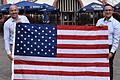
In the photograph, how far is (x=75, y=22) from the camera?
42.3 meters

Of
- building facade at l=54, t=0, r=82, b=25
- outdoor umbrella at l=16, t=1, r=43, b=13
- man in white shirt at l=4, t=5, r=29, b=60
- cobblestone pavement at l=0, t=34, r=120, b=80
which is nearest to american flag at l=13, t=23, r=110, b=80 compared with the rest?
man in white shirt at l=4, t=5, r=29, b=60

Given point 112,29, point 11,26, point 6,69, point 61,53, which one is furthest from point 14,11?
point 6,69

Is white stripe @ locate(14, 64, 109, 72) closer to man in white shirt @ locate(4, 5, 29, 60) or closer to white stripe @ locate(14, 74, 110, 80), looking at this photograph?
white stripe @ locate(14, 74, 110, 80)

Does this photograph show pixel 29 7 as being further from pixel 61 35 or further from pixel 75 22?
pixel 61 35

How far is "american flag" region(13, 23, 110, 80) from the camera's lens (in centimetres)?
748

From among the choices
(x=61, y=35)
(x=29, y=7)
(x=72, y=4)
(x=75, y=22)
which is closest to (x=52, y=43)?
(x=61, y=35)

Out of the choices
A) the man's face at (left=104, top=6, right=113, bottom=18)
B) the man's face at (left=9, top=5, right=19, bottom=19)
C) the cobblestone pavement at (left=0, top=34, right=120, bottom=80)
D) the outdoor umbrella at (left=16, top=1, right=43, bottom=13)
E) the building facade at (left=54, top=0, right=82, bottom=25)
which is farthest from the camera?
the building facade at (left=54, top=0, right=82, bottom=25)

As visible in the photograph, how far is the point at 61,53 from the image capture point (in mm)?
7469

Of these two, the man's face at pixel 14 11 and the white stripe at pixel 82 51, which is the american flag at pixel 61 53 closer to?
the white stripe at pixel 82 51

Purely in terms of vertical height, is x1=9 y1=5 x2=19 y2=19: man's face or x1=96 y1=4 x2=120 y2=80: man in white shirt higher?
x1=9 y1=5 x2=19 y2=19: man's face

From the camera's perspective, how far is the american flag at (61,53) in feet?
24.5

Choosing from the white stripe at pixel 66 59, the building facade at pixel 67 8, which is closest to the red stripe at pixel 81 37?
the white stripe at pixel 66 59

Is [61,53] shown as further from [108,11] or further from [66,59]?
[108,11]

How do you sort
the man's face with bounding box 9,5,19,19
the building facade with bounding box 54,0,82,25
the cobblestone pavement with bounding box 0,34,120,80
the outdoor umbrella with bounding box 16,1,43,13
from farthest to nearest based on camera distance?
the building facade with bounding box 54,0,82,25 < the outdoor umbrella with bounding box 16,1,43,13 < the cobblestone pavement with bounding box 0,34,120,80 < the man's face with bounding box 9,5,19,19
